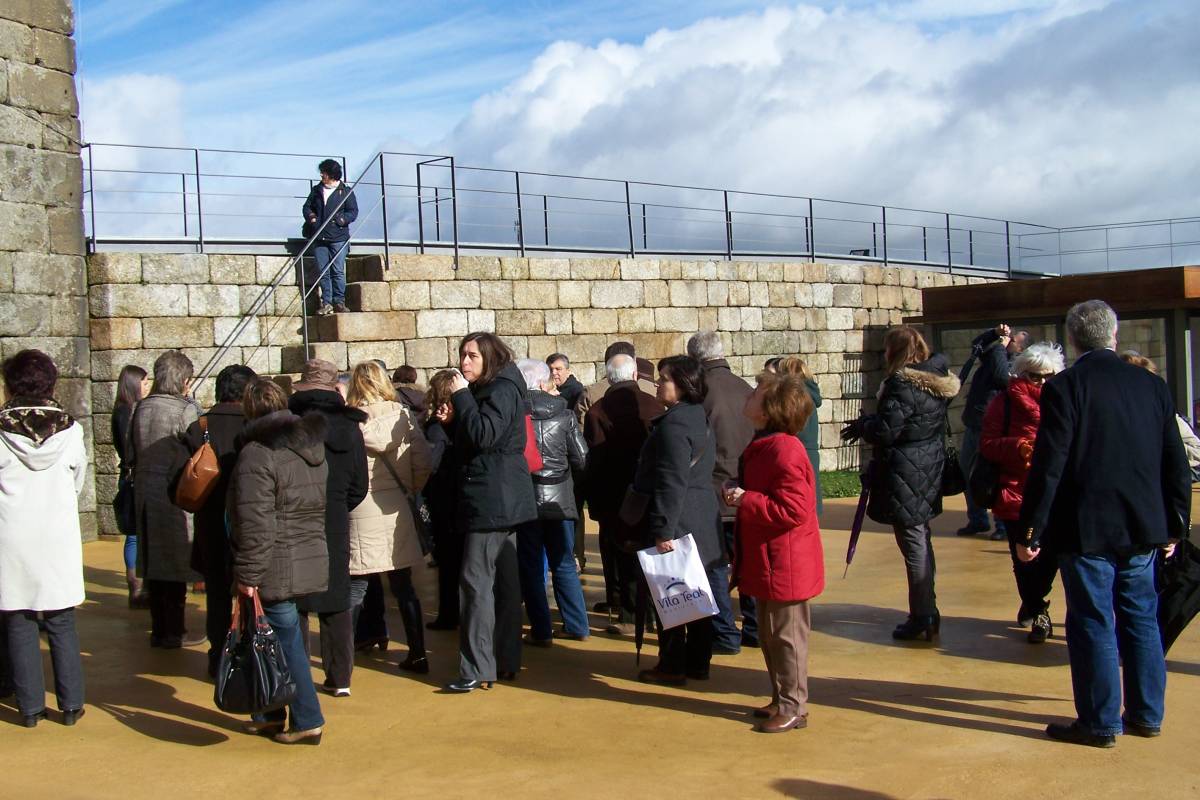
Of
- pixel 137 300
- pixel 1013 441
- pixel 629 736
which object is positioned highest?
pixel 137 300

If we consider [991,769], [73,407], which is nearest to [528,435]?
[991,769]

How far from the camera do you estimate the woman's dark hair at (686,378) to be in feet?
18.6

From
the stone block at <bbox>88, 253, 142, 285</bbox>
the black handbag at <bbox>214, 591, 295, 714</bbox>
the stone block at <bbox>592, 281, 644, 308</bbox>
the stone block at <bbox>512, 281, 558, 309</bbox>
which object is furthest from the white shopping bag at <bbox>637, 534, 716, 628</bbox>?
the stone block at <bbox>592, 281, 644, 308</bbox>

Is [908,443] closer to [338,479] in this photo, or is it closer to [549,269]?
[338,479]

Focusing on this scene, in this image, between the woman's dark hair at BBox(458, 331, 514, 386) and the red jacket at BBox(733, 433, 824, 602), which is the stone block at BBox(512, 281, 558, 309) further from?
the red jacket at BBox(733, 433, 824, 602)

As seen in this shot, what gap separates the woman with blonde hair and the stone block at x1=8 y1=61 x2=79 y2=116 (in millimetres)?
6341

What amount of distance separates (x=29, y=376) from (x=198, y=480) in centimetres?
85

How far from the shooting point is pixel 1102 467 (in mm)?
4648

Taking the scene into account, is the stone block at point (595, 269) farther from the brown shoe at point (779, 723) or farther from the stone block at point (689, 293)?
the brown shoe at point (779, 723)

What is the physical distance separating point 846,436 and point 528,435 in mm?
1764

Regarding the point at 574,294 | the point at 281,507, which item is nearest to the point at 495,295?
the point at 574,294

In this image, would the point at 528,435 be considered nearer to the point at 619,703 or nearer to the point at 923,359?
the point at 619,703

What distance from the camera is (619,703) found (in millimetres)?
5473

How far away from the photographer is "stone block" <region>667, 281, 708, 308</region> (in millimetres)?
14805
